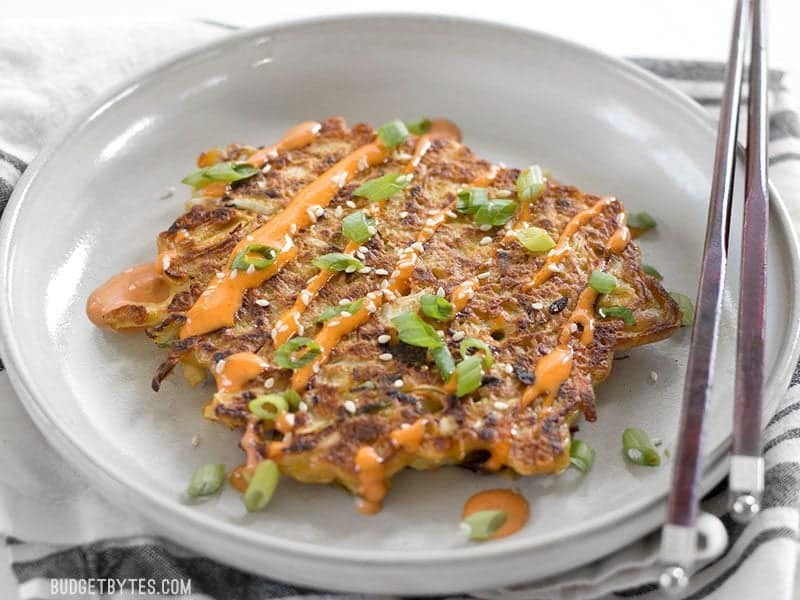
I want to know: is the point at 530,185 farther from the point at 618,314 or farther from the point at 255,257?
the point at 255,257

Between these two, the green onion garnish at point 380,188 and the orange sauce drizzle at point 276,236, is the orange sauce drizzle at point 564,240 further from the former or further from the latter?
the orange sauce drizzle at point 276,236

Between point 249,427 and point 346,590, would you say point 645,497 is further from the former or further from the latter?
point 249,427

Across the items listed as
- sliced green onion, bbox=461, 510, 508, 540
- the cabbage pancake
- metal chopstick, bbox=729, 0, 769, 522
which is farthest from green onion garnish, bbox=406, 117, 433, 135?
sliced green onion, bbox=461, 510, 508, 540

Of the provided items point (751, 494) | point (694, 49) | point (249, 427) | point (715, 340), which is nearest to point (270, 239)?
point (249, 427)

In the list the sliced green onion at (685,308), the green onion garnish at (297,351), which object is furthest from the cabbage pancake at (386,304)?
the sliced green onion at (685,308)

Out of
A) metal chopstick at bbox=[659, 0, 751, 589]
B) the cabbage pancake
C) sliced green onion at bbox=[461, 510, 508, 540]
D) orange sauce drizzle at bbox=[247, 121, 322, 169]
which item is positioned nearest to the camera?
metal chopstick at bbox=[659, 0, 751, 589]

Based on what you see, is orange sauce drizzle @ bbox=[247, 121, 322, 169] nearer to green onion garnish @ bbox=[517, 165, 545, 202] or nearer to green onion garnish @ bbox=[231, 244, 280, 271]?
green onion garnish @ bbox=[231, 244, 280, 271]
